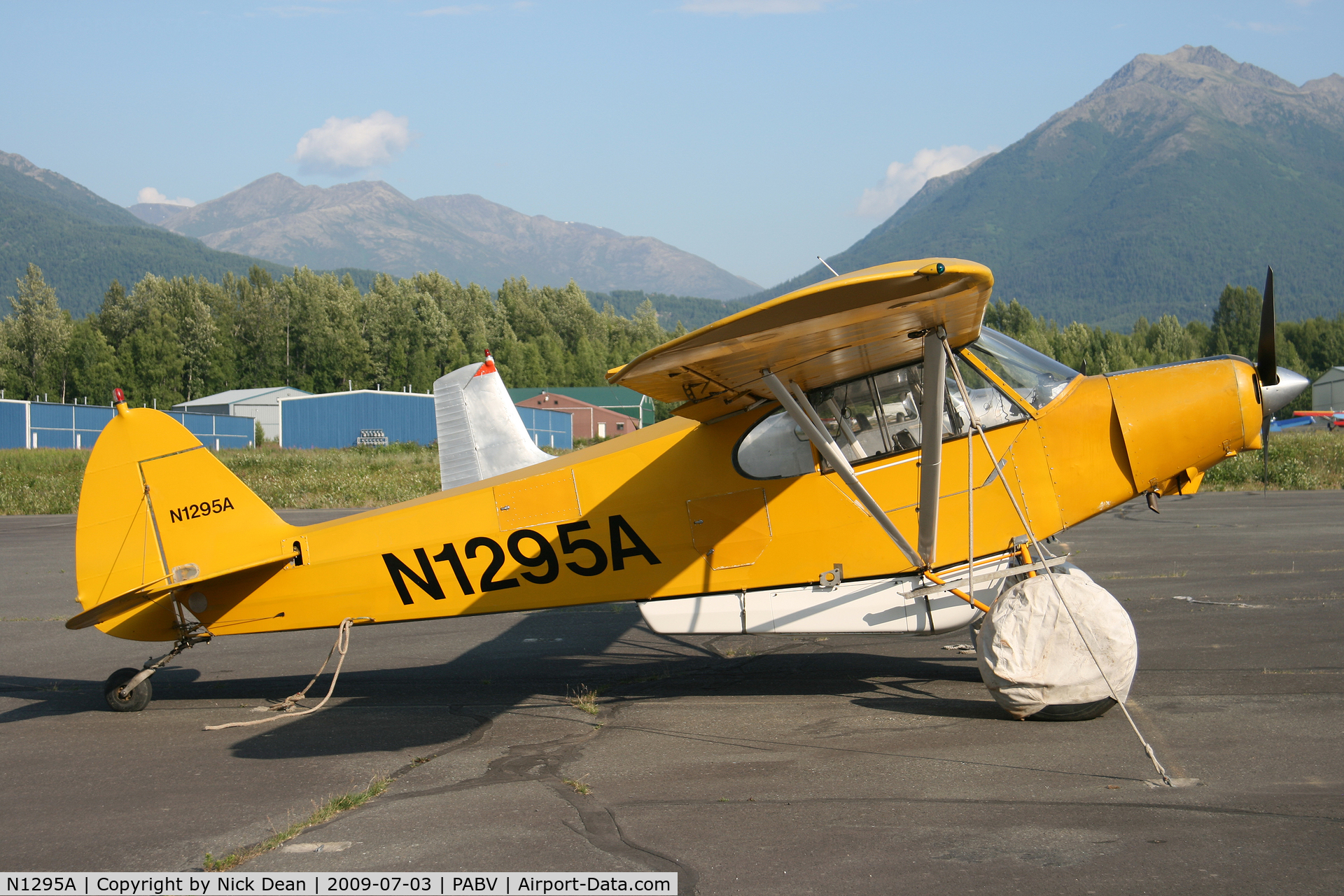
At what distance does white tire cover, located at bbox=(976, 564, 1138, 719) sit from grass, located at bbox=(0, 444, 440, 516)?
24082 millimetres

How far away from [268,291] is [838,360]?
112744mm

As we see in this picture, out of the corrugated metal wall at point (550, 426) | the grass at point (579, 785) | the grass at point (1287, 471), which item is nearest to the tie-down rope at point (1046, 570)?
the grass at point (579, 785)

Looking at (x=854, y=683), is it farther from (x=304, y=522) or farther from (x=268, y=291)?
(x=268, y=291)

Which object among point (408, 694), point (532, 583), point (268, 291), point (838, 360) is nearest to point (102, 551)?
point (408, 694)

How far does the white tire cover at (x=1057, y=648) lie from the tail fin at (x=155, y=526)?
5.27 meters

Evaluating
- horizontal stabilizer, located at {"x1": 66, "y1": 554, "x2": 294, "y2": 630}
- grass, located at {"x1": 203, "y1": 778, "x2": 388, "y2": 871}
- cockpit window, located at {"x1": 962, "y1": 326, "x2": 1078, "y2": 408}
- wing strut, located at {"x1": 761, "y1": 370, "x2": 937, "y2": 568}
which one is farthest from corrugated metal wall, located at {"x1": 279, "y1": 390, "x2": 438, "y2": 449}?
grass, located at {"x1": 203, "y1": 778, "x2": 388, "y2": 871}

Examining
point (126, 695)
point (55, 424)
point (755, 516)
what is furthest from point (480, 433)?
point (55, 424)

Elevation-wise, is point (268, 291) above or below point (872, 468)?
above

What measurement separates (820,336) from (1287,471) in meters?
29.8

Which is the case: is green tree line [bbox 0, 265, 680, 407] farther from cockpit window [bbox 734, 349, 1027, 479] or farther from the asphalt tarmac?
cockpit window [bbox 734, 349, 1027, 479]

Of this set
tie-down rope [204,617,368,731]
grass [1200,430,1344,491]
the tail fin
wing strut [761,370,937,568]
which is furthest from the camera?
grass [1200,430,1344,491]

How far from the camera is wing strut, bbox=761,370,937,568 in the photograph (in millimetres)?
6121

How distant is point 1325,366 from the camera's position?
129m

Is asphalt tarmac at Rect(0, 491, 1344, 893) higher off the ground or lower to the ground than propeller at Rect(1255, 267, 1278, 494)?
lower
